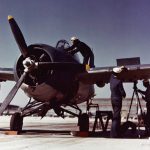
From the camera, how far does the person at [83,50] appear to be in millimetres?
11852

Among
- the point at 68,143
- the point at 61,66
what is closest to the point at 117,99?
the point at 61,66

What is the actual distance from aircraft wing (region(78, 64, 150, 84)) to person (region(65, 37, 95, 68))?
54cm

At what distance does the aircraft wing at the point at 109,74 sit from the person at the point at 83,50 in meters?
0.54

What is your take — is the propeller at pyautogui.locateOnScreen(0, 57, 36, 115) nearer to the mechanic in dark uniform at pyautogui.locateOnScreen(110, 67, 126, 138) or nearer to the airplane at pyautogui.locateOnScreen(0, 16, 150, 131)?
the airplane at pyautogui.locateOnScreen(0, 16, 150, 131)

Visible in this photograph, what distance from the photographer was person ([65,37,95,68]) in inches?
467

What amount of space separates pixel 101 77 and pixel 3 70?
4.54 meters

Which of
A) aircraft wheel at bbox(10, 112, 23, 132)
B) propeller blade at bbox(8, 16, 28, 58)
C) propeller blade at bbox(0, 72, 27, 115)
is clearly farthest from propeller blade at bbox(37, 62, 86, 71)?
aircraft wheel at bbox(10, 112, 23, 132)

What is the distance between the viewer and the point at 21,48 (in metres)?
10.0

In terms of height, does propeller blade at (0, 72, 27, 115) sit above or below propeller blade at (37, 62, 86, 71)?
below

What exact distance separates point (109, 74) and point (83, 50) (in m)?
1.49

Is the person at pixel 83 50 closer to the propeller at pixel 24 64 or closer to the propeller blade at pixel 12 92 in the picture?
the propeller at pixel 24 64

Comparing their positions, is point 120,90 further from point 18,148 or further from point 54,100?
point 18,148

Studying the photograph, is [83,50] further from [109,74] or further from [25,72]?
[25,72]

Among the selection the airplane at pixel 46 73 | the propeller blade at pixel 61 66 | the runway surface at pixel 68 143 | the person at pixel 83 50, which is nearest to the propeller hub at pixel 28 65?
the airplane at pixel 46 73
